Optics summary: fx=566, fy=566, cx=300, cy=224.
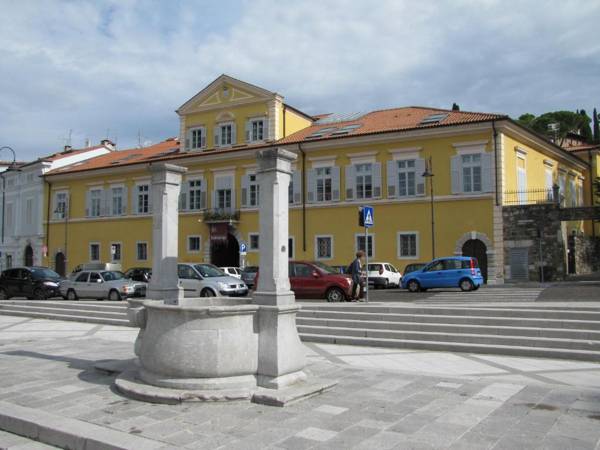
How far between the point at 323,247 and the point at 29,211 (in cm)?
2890

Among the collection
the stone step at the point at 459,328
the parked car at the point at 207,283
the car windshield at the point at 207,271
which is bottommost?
the stone step at the point at 459,328

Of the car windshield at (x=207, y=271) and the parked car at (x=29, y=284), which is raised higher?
the car windshield at (x=207, y=271)

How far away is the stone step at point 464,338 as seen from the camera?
10320mm

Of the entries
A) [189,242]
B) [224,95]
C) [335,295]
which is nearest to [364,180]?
[224,95]

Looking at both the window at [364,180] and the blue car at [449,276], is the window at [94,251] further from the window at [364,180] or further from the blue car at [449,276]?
the blue car at [449,276]

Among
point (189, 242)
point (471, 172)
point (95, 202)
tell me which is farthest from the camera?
A: point (95, 202)

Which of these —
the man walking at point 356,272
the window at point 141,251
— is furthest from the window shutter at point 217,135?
the man walking at point 356,272

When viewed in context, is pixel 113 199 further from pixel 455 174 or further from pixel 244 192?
pixel 455 174

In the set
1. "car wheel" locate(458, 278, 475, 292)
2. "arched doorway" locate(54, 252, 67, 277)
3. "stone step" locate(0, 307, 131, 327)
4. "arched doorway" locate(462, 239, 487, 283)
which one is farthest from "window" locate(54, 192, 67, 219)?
"car wheel" locate(458, 278, 475, 292)

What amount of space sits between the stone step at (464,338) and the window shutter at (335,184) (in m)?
21.1

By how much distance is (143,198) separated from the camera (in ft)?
136

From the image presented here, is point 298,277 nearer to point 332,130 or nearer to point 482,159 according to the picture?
point 482,159

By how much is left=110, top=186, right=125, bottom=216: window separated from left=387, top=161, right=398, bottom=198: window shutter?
2102 centimetres

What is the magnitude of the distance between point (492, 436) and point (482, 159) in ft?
86.4
